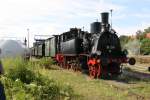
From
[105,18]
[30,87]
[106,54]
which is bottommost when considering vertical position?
[30,87]

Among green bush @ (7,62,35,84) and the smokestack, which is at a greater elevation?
the smokestack

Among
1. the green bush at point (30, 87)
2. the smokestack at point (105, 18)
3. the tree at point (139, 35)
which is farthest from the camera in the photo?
the tree at point (139, 35)

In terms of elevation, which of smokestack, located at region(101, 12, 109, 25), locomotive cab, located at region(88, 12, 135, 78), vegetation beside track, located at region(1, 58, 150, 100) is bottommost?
vegetation beside track, located at region(1, 58, 150, 100)

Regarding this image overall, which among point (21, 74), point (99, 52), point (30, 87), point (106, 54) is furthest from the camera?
point (106, 54)

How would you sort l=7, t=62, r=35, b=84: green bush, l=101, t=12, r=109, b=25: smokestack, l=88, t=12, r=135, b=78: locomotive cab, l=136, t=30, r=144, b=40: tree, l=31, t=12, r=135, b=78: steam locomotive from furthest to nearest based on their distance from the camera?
l=136, t=30, r=144, b=40: tree < l=101, t=12, r=109, b=25: smokestack < l=31, t=12, r=135, b=78: steam locomotive < l=88, t=12, r=135, b=78: locomotive cab < l=7, t=62, r=35, b=84: green bush

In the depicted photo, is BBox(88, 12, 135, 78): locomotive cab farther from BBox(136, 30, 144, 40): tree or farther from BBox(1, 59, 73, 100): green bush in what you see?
BBox(136, 30, 144, 40): tree

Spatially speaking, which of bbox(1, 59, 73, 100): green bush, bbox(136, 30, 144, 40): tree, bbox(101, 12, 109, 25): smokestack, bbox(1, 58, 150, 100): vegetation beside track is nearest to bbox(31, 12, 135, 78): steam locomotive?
bbox(101, 12, 109, 25): smokestack

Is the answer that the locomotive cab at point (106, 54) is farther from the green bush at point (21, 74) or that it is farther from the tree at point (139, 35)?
the tree at point (139, 35)

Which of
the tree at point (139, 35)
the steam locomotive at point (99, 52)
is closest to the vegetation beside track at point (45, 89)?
the steam locomotive at point (99, 52)

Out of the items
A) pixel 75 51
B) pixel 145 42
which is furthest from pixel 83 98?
pixel 145 42

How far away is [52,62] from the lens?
107ft

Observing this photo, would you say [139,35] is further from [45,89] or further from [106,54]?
[45,89]

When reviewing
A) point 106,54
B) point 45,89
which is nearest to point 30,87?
point 45,89

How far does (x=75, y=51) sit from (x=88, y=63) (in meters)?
2.33
